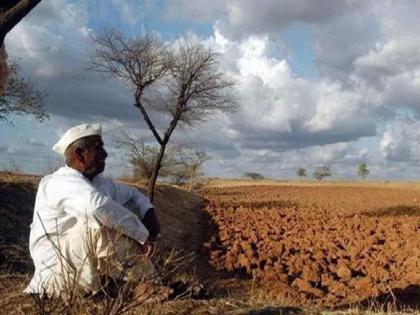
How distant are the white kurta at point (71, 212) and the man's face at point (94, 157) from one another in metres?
0.09

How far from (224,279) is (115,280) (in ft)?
30.6

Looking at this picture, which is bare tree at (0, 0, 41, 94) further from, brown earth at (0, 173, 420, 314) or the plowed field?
the plowed field

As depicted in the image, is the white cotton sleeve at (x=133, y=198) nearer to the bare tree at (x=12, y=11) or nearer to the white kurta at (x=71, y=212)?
the white kurta at (x=71, y=212)

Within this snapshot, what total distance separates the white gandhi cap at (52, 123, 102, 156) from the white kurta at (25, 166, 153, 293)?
0.19m

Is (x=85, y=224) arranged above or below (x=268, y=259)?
above

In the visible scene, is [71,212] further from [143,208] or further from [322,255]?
[322,255]

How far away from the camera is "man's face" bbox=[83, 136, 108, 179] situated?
561cm

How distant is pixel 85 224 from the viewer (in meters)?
5.16

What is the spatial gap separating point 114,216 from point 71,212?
0.36 meters

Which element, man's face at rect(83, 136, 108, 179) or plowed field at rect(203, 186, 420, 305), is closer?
man's face at rect(83, 136, 108, 179)

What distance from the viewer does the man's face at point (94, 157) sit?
561 centimetres

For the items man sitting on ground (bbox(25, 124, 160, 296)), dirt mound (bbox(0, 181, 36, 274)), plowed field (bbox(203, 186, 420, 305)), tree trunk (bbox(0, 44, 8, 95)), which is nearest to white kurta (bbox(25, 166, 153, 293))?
man sitting on ground (bbox(25, 124, 160, 296))

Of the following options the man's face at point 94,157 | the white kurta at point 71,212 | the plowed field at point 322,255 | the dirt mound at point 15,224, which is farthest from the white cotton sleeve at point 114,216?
the dirt mound at point 15,224

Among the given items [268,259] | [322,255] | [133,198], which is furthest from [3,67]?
[322,255]
